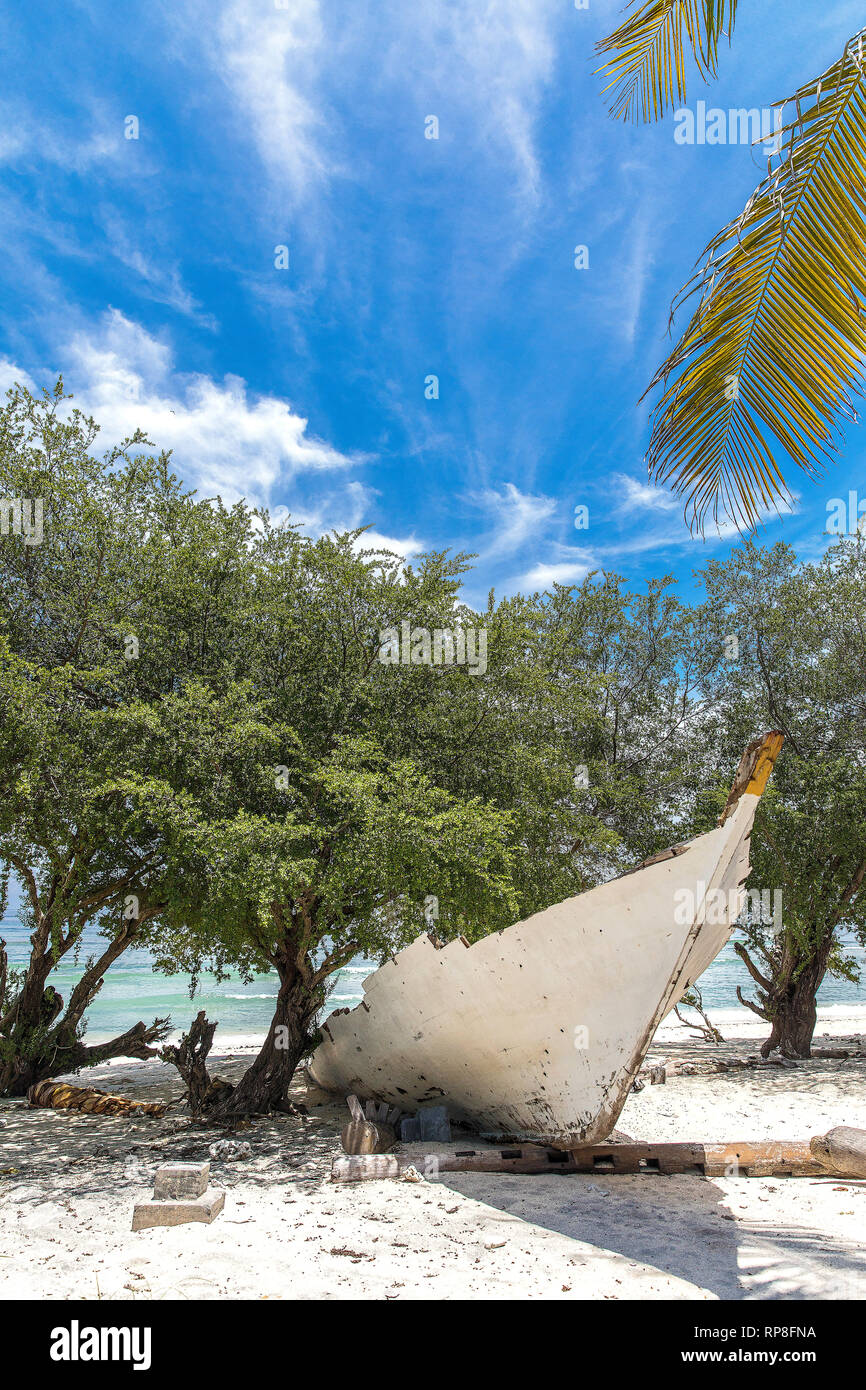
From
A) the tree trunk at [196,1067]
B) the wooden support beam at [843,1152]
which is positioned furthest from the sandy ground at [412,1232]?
the tree trunk at [196,1067]

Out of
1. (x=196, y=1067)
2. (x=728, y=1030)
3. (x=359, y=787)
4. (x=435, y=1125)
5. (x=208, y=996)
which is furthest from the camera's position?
(x=208, y=996)

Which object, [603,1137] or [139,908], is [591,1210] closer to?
[603,1137]

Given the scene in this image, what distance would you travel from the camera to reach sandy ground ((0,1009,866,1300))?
4875mm

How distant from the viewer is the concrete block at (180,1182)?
6516mm

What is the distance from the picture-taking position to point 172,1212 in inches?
243

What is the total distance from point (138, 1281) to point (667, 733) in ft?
49.1

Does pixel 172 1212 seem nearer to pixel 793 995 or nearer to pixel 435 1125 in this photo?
pixel 435 1125

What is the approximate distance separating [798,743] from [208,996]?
1523 inches

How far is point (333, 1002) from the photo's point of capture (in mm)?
36938

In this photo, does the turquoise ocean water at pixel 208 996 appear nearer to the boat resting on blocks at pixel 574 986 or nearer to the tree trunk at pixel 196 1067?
the tree trunk at pixel 196 1067

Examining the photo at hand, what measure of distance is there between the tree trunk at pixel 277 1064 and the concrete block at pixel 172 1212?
4.76 meters

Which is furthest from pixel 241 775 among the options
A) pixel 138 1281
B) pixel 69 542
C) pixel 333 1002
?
pixel 333 1002

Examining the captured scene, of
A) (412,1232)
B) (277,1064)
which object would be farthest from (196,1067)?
(412,1232)

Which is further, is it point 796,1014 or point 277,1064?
point 796,1014
